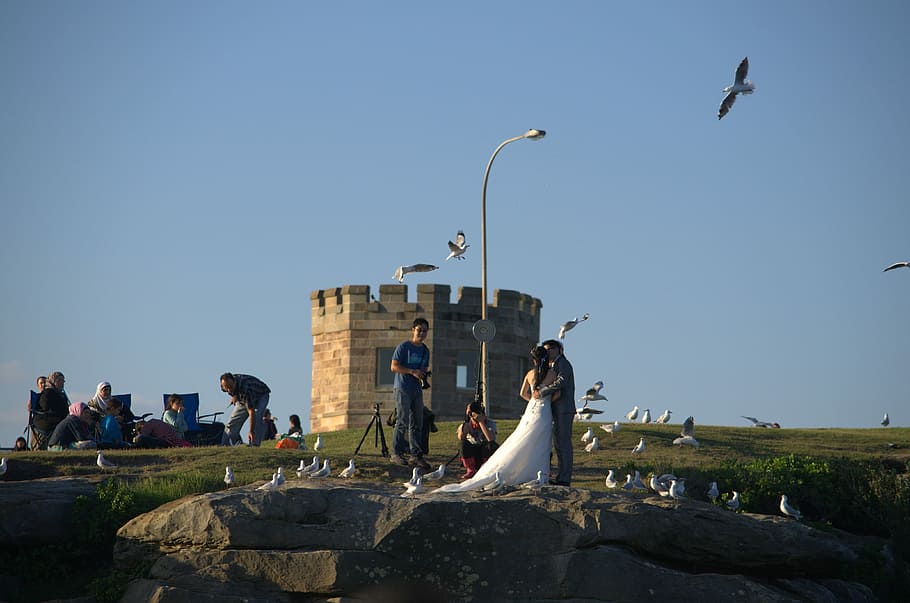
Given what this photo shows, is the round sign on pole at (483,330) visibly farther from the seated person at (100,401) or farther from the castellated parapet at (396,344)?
the castellated parapet at (396,344)

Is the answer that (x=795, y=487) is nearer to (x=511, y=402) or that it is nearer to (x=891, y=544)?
(x=891, y=544)

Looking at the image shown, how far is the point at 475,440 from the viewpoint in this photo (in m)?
17.1

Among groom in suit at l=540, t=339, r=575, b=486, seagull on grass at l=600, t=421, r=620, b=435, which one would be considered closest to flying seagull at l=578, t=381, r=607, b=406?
seagull on grass at l=600, t=421, r=620, b=435

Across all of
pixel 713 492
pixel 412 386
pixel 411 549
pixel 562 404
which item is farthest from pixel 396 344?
pixel 411 549

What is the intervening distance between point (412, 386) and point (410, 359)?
42 centimetres

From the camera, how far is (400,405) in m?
18.2

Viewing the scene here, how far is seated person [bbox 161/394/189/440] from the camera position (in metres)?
22.7

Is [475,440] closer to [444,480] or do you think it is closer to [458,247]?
[444,480]

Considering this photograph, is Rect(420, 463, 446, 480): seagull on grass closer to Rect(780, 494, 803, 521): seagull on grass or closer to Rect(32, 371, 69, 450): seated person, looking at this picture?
Rect(780, 494, 803, 521): seagull on grass

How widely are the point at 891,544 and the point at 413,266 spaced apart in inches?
754

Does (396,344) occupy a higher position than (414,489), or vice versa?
(396,344)

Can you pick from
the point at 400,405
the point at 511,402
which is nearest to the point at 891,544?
the point at 400,405

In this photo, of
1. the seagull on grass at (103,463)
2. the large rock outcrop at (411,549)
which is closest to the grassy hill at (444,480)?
the seagull on grass at (103,463)

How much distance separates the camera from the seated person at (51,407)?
21.0 metres
